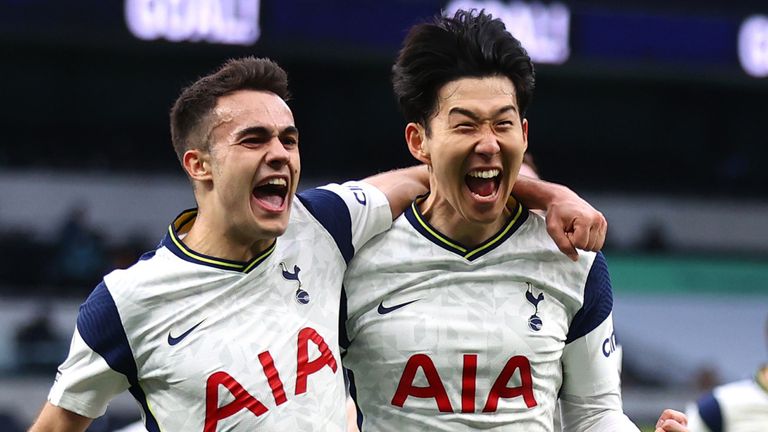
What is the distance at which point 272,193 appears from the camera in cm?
347

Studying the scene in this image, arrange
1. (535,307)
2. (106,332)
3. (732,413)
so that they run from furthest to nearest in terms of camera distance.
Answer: (732,413)
(535,307)
(106,332)

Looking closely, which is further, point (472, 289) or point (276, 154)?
point (472, 289)

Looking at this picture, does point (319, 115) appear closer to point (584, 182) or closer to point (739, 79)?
point (584, 182)

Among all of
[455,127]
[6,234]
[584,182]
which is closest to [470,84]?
[455,127]

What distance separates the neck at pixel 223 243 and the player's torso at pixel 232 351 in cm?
5

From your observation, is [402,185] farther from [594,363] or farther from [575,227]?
[594,363]

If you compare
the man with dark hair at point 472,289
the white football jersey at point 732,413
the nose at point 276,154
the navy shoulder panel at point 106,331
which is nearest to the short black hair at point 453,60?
the man with dark hair at point 472,289

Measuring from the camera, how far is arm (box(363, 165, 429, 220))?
12.1 ft

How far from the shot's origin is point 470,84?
341cm

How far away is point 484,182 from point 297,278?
55 centimetres

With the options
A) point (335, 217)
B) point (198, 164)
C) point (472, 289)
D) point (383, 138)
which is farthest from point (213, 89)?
point (383, 138)

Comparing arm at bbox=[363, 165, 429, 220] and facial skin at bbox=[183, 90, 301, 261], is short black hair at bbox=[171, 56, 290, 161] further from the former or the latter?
arm at bbox=[363, 165, 429, 220]

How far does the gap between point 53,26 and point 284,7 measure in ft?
5.45

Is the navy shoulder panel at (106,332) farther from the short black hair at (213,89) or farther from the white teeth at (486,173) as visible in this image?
the white teeth at (486,173)
